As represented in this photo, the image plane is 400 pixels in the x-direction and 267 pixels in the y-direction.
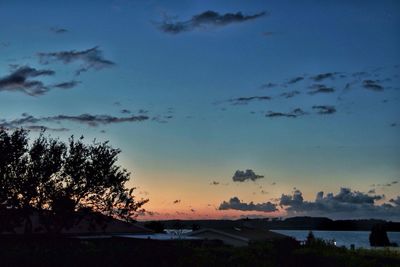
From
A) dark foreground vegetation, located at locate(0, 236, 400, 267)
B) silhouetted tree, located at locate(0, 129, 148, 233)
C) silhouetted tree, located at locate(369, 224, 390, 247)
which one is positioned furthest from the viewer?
silhouetted tree, located at locate(369, 224, 390, 247)

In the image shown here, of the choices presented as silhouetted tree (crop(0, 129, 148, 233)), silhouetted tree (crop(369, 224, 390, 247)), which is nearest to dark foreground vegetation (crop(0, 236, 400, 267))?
silhouetted tree (crop(0, 129, 148, 233))

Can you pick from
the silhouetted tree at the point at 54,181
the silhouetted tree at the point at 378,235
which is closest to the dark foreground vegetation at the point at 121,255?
the silhouetted tree at the point at 54,181

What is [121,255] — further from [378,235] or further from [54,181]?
[378,235]

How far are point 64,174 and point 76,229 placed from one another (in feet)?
23.3

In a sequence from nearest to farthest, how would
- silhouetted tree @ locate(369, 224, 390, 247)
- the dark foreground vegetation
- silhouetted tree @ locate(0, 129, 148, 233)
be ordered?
the dark foreground vegetation → silhouetted tree @ locate(0, 129, 148, 233) → silhouetted tree @ locate(369, 224, 390, 247)

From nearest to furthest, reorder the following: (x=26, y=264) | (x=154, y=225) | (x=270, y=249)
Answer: (x=26, y=264) < (x=270, y=249) < (x=154, y=225)

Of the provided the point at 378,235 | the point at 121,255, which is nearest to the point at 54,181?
the point at 121,255

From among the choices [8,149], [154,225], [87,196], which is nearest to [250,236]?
[87,196]

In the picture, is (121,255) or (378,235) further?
(378,235)

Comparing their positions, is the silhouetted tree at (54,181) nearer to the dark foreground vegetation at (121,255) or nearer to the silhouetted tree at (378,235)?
the dark foreground vegetation at (121,255)

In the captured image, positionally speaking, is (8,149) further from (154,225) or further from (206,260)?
(154,225)

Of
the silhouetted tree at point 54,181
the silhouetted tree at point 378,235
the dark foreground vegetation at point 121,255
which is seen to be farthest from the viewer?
the silhouetted tree at point 378,235

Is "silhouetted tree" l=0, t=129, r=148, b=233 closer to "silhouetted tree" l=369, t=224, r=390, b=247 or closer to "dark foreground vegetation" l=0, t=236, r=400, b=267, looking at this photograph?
"dark foreground vegetation" l=0, t=236, r=400, b=267

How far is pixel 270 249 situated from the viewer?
2075 cm
